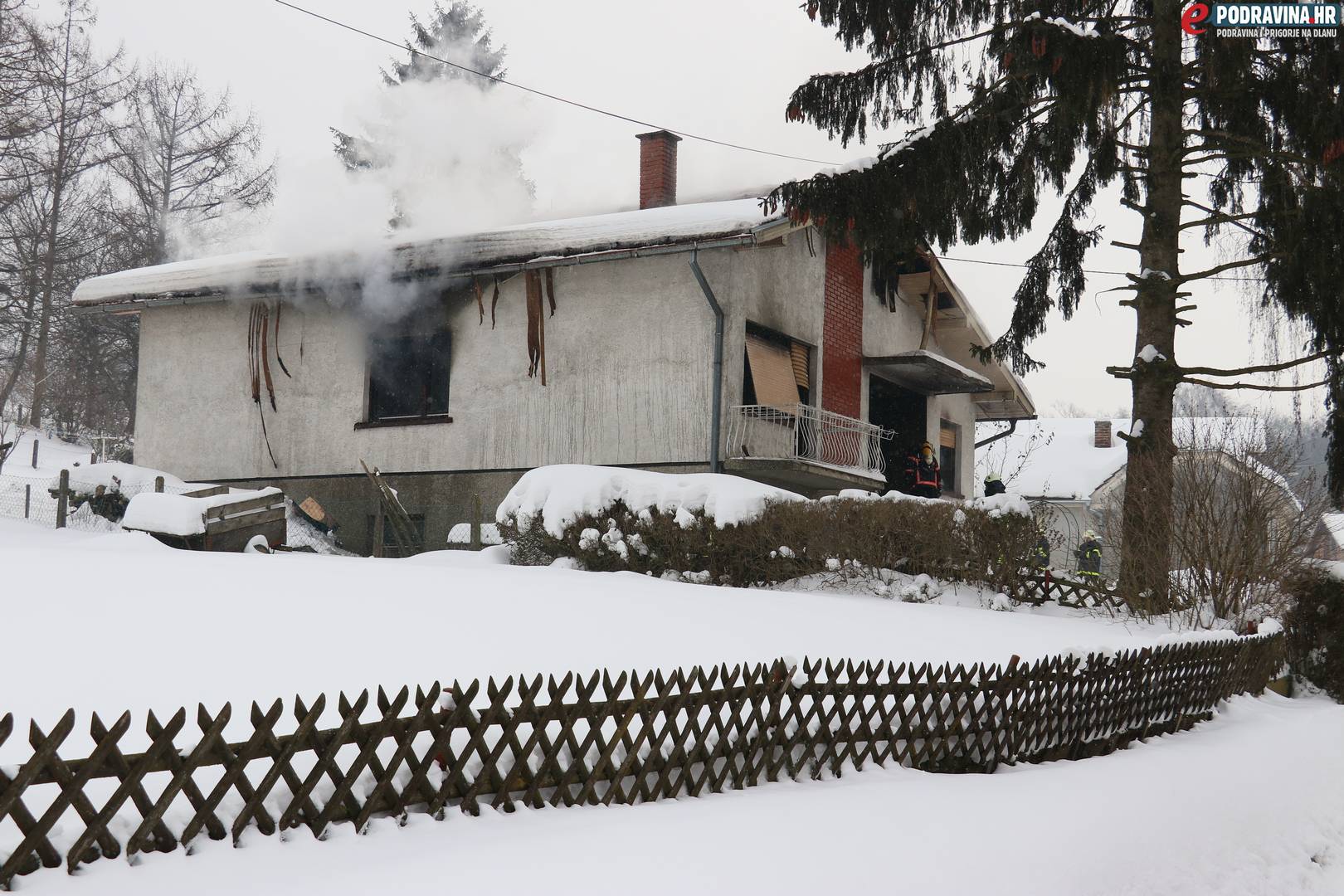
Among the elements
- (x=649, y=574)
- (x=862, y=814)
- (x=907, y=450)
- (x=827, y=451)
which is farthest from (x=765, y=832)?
(x=907, y=450)

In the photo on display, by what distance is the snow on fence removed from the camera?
3.71m

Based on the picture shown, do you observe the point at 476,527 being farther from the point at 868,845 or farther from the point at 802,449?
the point at 868,845

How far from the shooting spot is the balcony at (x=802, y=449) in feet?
56.5

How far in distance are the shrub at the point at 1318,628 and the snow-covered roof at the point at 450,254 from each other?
733 centimetres

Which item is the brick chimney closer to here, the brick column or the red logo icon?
the brick column

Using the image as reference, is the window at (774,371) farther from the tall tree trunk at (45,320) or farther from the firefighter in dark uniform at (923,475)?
the tall tree trunk at (45,320)

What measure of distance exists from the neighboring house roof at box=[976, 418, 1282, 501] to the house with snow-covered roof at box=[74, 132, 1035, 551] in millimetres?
17843

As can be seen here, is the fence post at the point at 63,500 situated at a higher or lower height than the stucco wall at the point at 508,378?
lower

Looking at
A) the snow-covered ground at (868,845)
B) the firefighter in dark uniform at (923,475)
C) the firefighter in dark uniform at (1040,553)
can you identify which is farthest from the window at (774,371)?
the snow-covered ground at (868,845)

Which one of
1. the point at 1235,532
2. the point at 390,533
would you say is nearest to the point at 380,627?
the point at 1235,532

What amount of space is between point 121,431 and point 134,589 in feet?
114

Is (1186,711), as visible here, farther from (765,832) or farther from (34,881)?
(34,881)

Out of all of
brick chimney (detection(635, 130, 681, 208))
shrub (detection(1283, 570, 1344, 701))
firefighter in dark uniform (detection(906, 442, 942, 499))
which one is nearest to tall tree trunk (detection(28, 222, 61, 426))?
brick chimney (detection(635, 130, 681, 208))

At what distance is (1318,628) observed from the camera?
11.8 metres
